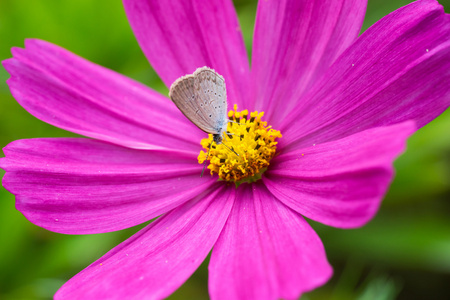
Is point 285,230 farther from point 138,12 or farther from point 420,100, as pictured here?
point 138,12

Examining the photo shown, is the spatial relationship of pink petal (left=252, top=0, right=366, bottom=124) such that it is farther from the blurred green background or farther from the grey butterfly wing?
the blurred green background

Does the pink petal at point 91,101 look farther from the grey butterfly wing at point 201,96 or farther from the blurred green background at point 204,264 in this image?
the blurred green background at point 204,264

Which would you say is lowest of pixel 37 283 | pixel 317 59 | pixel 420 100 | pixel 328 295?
pixel 328 295

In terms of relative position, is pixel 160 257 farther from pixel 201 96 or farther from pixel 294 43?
pixel 294 43

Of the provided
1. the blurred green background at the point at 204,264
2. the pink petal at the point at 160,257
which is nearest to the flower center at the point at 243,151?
the pink petal at the point at 160,257

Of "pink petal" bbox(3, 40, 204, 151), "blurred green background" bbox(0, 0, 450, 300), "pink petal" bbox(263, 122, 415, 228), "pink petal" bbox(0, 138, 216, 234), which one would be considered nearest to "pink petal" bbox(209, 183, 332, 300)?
"pink petal" bbox(263, 122, 415, 228)

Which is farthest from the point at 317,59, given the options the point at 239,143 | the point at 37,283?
the point at 37,283
